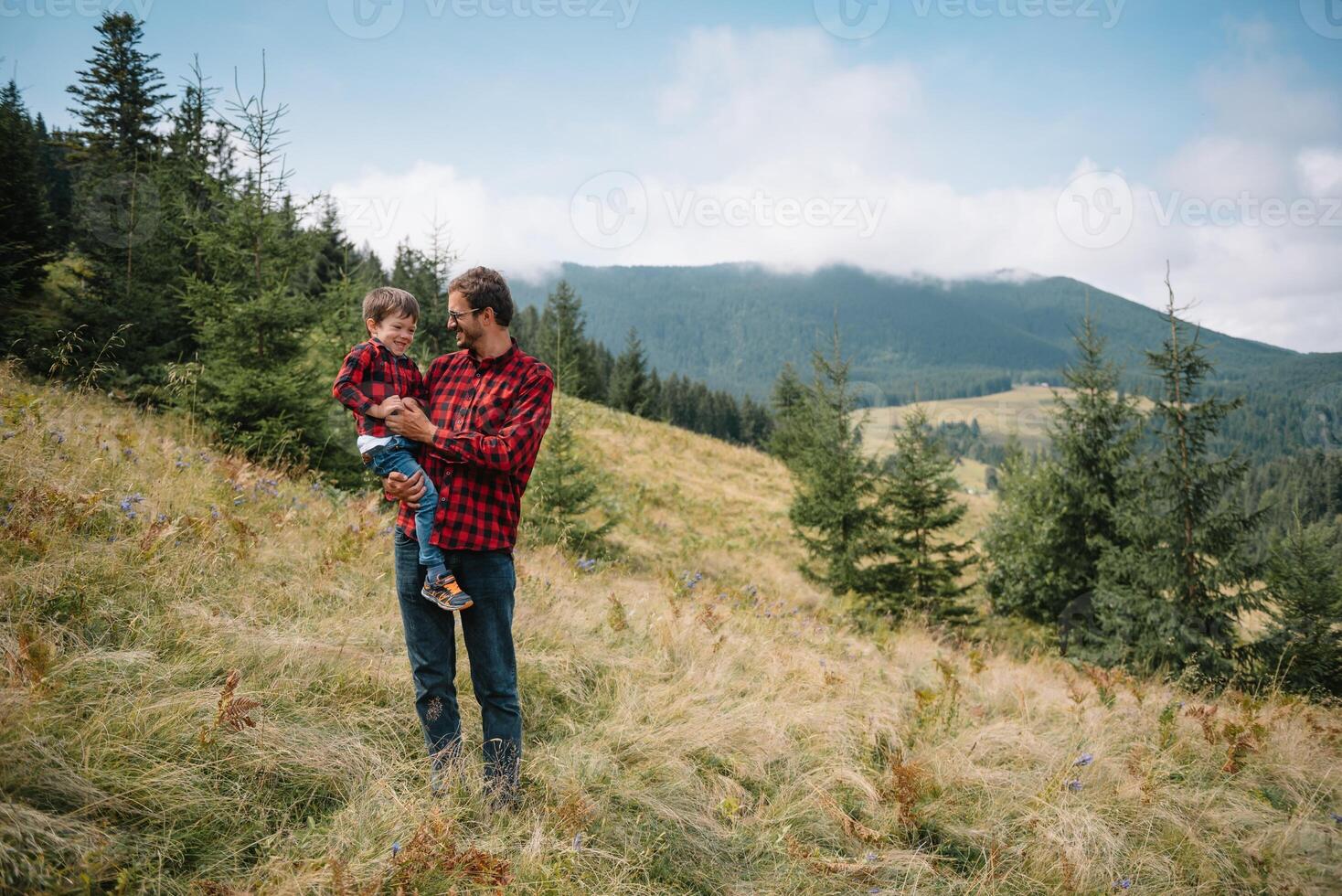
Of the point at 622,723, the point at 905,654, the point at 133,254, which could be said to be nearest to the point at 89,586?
the point at 622,723

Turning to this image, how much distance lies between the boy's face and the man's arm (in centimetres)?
44

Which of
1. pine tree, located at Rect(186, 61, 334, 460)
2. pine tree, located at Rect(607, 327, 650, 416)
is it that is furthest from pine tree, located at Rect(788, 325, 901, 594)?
pine tree, located at Rect(607, 327, 650, 416)

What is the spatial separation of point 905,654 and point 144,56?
98.8 ft

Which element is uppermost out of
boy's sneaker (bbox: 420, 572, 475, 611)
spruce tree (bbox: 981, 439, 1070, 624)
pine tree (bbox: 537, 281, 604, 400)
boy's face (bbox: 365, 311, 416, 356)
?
pine tree (bbox: 537, 281, 604, 400)

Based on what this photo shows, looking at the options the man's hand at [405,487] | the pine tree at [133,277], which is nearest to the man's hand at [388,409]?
the man's hand at [405,487]

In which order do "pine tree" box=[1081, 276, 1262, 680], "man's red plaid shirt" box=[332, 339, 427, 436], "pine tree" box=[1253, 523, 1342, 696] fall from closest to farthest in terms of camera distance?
1. "man's red plaid shirt" box=[332, 339, 427, 436]
2. "pine tree" box=[1253, 523, 1342, 696]
3. "pine tree" box=[1081, 276, 1262, 680]

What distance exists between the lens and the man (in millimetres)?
2584

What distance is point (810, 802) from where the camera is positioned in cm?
335

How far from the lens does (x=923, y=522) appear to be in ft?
41.5

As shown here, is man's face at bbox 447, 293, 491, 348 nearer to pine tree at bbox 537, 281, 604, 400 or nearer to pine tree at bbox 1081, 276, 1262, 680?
pine tree at bbox 537, 281, 604, 400

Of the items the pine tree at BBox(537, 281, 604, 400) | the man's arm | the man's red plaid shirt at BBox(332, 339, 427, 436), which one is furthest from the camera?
the pine tree at BBox(537, 281, 604, 400)

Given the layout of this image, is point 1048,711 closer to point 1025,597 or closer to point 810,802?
point 810,802

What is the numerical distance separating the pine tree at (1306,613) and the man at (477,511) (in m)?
12.7

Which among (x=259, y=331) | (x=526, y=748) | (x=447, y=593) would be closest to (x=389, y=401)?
(x=447, y=593)
